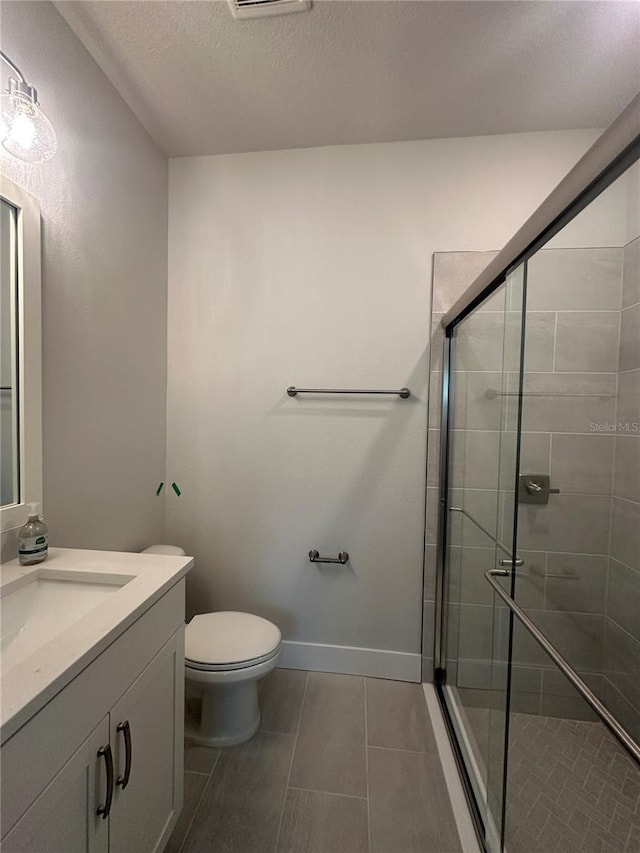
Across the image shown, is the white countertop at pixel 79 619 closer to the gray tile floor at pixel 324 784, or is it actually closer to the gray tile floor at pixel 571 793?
the gray tile floor at pixel 324 784

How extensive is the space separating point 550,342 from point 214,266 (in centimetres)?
153

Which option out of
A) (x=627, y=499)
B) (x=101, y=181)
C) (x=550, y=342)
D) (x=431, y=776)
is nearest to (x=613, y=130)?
(x=550, y=342)

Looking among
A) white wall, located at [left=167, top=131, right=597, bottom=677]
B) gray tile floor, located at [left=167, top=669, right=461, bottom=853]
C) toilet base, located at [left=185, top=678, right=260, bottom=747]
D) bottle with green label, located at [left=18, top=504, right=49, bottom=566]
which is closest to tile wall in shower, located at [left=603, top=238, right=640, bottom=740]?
white wall, located at [left=167, top=131, right=597, bottom=677]

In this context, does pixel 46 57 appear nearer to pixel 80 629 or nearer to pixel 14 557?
pixel 14 557

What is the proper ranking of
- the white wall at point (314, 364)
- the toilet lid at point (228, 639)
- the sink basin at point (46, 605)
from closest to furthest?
1. the sink basin at point (46, 605)
2. the toilet lid at point (228, 639)
3. the white wall at point (314, 364)

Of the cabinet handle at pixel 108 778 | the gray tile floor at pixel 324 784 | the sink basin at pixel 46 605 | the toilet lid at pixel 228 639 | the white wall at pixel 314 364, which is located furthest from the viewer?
the white wall at pixel 314 364

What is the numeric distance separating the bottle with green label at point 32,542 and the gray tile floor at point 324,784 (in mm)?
945

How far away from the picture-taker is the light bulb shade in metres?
0.87

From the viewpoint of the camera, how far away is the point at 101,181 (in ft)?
4.26

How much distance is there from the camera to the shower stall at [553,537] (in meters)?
0.97

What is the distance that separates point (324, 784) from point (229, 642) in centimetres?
56

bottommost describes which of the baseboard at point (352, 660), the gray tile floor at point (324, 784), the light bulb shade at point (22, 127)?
the gray tile floor at point (324, 784)

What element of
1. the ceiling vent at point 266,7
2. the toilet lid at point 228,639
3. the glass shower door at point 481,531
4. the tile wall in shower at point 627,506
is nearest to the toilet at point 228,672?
the toilet lid at point 228,639

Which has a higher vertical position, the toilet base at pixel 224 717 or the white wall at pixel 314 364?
the white wall at pixel 314 364
